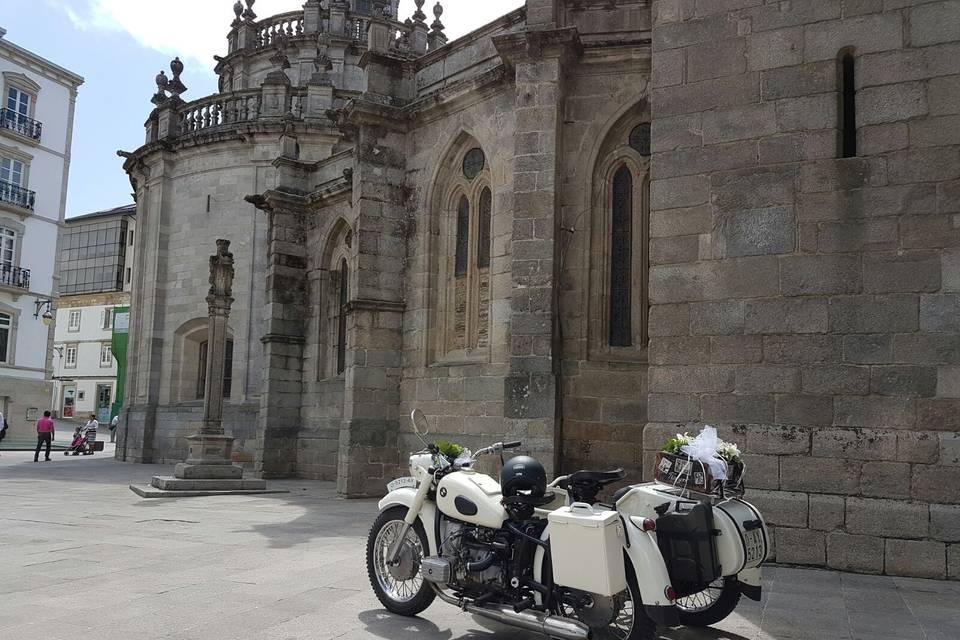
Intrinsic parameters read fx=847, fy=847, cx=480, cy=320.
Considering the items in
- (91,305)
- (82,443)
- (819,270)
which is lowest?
(82,443)

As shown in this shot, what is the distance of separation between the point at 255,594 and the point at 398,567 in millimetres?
1216

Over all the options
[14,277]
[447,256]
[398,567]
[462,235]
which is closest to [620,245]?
[462,235]

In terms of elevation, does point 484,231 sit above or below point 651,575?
above

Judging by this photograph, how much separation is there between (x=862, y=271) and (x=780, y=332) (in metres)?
0.88

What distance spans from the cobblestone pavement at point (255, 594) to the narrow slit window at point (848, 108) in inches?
152

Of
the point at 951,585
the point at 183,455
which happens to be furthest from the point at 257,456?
the point at 951,585

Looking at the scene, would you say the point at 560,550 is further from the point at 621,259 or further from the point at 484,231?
the point at 484,231

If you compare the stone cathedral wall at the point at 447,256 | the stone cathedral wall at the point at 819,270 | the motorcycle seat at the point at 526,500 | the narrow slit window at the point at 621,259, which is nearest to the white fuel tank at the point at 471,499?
the motorcycle seat at the point at 526,500

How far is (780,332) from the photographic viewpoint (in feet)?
25.7

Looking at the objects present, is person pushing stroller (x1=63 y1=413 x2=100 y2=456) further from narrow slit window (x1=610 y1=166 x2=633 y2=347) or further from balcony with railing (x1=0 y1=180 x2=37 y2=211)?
narrow slit window (x1=610 y1=166 x2=633 y2=347)

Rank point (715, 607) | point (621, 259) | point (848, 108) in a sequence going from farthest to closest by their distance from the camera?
1. point (621, 259)
2. point (848, 108)
3. point (715, 607)

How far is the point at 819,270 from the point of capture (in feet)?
25.4

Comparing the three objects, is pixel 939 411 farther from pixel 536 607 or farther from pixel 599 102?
pixel 599 102

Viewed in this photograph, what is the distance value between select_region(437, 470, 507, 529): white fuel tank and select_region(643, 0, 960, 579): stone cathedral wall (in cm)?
337
